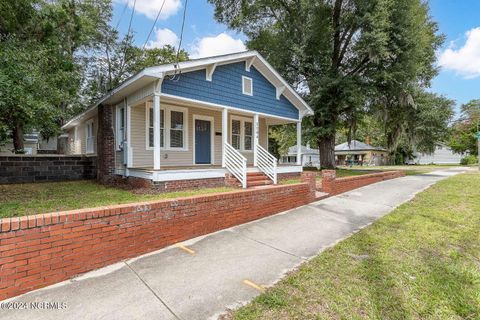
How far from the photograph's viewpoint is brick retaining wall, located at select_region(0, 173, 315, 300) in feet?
9.69

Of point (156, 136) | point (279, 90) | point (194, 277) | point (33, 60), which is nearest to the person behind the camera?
point (194, 277)

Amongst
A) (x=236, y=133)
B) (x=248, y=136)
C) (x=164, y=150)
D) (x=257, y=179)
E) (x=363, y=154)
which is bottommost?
(x=257, y=179)

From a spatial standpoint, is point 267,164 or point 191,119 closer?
point 267,164

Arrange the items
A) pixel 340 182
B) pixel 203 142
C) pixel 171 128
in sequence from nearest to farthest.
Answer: pixel 340 182
pixel 171 128
pixel 203 142

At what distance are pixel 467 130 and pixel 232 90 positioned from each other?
50528 millimetres

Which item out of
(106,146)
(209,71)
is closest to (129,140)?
(106,146)

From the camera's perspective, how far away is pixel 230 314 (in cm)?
270

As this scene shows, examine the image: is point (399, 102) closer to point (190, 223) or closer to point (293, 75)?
point (293, 75)

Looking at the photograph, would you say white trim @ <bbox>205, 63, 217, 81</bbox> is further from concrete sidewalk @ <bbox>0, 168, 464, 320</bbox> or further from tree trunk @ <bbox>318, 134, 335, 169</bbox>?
tree trunk @ <bbox>318, 134, 335, 169</bbox>

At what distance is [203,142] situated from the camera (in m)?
11.8

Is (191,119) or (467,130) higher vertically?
(467,130)

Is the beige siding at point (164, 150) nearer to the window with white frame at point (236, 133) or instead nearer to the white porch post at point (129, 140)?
the white porch post at point (129, 140)

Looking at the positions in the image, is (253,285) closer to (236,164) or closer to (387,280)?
(387,280)

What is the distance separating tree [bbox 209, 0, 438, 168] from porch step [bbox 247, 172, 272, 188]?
7.37m
